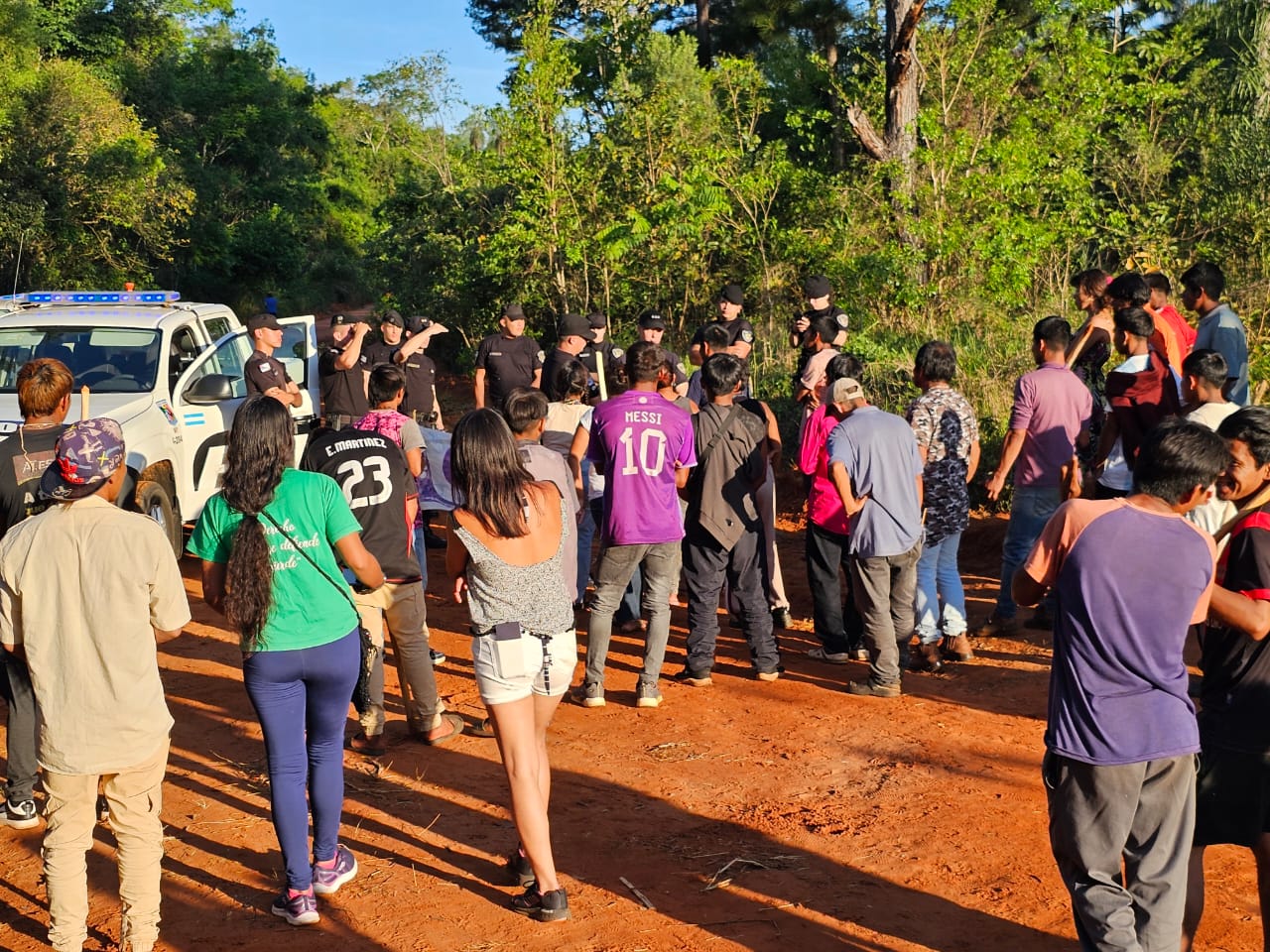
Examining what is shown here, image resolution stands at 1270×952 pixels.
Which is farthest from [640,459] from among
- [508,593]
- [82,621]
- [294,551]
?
[82,621]

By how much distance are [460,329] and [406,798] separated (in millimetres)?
15370

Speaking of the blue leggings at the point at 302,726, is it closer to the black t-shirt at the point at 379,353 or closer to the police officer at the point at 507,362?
the police officer at the point at 507,362

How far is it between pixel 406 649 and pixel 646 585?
147cm

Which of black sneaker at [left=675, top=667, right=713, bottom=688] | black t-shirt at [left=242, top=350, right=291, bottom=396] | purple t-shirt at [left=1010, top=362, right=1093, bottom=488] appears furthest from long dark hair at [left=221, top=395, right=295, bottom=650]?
purple t-shirt at [left=1010, top=362, right=1093, bottom=488]

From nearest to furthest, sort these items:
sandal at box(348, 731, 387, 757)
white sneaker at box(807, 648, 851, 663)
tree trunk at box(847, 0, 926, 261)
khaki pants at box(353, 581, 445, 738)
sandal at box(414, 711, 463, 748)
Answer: khaki pants at box(353, 581, 445, 738) → sandal at box(348, 731, 387, 757) → sandal at box(414, 711, 463, 748) → white sneaker at box(807, 648, 851, 663) → tree trunk at box(847, 0, 926, 261)

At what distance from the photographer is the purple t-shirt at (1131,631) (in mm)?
3449

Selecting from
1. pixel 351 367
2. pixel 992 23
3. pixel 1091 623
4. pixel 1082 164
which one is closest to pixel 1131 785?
pixel 1091 623

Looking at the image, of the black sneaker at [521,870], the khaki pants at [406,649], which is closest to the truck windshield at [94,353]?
the khaki pants at [406,649]

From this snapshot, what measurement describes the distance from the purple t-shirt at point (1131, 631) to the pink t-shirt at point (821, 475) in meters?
3.69

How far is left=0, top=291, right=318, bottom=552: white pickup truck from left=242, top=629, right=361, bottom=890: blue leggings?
14.8 ft

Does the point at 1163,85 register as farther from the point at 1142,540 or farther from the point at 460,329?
the point at 1142,540

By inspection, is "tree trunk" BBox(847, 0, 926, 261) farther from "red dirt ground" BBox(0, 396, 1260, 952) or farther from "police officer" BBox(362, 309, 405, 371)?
"red dirt ground" BBox(0, 396, 1260, 952)

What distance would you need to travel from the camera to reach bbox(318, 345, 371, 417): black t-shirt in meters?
10.0

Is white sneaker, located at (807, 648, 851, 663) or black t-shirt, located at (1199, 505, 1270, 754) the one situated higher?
black t-shirt, located at (1199, 505, 1270, 754)
